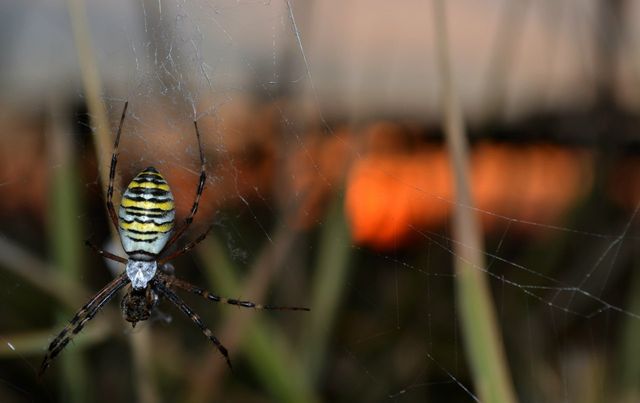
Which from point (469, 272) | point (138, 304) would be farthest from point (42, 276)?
point (469, 272)

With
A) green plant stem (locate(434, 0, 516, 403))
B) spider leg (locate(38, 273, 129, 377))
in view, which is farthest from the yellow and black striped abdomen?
green plant stem (locate(434, 0, 516, 403))

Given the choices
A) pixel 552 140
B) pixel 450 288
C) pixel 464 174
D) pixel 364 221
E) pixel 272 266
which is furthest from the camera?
pixel 450 288

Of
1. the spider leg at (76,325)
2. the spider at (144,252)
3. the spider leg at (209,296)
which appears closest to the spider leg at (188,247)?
the spider at (144,252)

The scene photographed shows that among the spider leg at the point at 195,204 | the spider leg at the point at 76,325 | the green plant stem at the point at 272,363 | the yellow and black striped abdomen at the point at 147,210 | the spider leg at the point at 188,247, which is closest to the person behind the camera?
the green plant stem at the point at 272,363

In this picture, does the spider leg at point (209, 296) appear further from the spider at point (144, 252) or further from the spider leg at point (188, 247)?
the spider leg at point (188, 247)

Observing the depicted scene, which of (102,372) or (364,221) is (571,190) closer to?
(364,221)

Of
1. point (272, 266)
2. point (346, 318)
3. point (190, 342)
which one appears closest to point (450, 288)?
point (346, 318)

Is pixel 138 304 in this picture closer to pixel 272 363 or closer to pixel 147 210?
pixel 147 210
